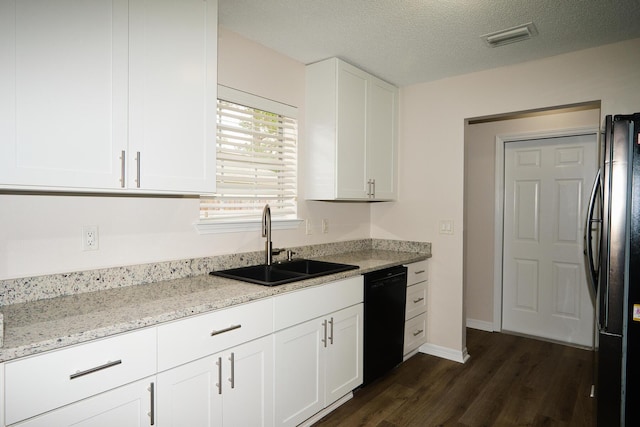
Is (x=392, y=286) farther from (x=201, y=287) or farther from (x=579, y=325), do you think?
(x=579, y=325)

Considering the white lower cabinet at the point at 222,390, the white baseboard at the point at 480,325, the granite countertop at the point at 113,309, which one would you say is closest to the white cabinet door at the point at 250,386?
the white lower cabinet at the point at 222,390

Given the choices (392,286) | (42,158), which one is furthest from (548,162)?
(42,158)

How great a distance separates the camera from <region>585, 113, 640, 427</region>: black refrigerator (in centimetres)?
191

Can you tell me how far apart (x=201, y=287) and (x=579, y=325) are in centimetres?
358

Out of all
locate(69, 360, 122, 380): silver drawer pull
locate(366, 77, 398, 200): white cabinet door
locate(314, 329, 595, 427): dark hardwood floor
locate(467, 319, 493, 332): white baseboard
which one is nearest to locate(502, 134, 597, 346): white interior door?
locate(467, 319, 493, 332): white baseboard

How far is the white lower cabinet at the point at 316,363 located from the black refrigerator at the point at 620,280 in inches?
Answer: 54.3

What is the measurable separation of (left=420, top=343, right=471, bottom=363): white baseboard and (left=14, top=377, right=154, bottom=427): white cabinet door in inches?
104

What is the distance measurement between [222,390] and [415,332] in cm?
203

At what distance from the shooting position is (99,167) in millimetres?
1542

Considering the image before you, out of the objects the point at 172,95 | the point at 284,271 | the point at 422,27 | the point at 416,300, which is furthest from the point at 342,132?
the point at 416,300

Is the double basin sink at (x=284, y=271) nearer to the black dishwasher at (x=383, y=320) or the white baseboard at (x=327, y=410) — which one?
the black dishwasher at (x=383, y=320)

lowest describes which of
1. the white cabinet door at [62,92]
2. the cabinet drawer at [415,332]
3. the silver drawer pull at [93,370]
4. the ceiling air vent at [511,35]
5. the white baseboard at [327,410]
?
the white baseboard at [327,410]

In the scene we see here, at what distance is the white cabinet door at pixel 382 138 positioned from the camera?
322 cm

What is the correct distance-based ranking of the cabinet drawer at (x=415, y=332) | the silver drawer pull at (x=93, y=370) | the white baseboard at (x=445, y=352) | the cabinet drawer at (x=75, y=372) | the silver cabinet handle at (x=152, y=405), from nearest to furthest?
the cabinet drawer at (x=75, y=372) < the silver drawer pull at (x=93, y=370) < the silver cabinet handle at (x=152, y=405) < the cabinet drawer at (x=415, y=332) < the white baseboard at (x=445, y=352)
